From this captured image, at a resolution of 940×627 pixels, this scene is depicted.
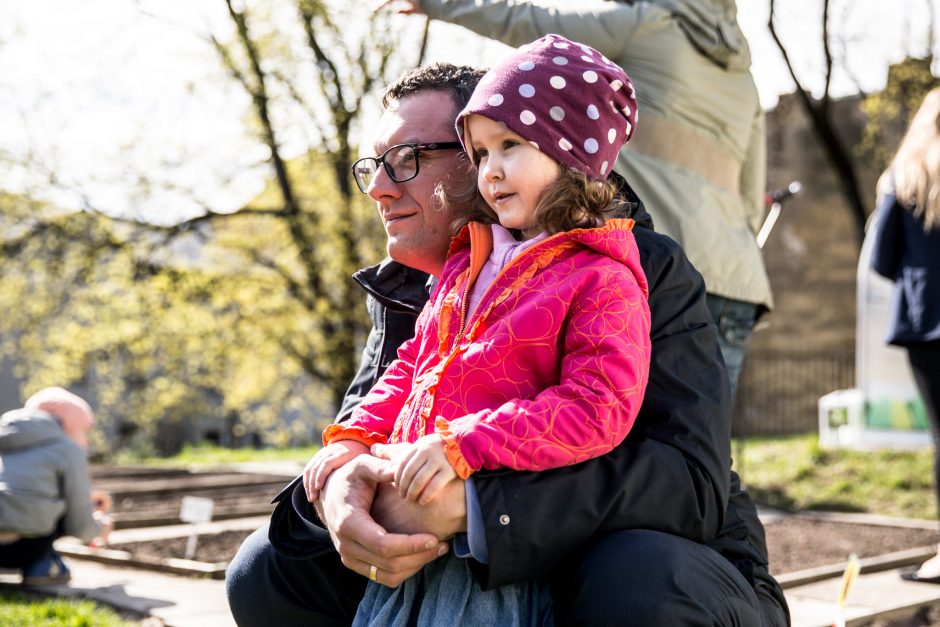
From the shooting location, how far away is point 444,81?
2.54 metres

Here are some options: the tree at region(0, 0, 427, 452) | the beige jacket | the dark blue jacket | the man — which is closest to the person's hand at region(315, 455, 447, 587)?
the man

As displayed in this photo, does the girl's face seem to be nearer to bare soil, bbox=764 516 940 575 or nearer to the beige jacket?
the beige jacket

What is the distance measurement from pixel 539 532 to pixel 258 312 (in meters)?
12.0

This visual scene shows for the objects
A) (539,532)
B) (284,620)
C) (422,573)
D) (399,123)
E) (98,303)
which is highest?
(399,123)

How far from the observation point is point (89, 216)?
1272 cm

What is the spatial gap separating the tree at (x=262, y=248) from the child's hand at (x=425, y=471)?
989 cm

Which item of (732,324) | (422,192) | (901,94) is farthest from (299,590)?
(901,94)

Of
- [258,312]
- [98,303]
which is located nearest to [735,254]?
[258,312]

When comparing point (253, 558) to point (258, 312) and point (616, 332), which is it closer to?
point (616, 332)

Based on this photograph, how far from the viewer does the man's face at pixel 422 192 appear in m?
2.47

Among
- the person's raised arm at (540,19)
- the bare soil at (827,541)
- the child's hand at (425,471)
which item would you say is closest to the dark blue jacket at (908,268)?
the bare soil at (827,541)

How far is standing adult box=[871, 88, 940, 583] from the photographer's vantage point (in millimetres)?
4547

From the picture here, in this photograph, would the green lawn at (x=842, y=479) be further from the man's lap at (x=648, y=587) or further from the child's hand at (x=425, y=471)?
the child's hand at (x=425, y=471)

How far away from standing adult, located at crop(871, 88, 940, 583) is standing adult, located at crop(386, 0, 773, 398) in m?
1.68
